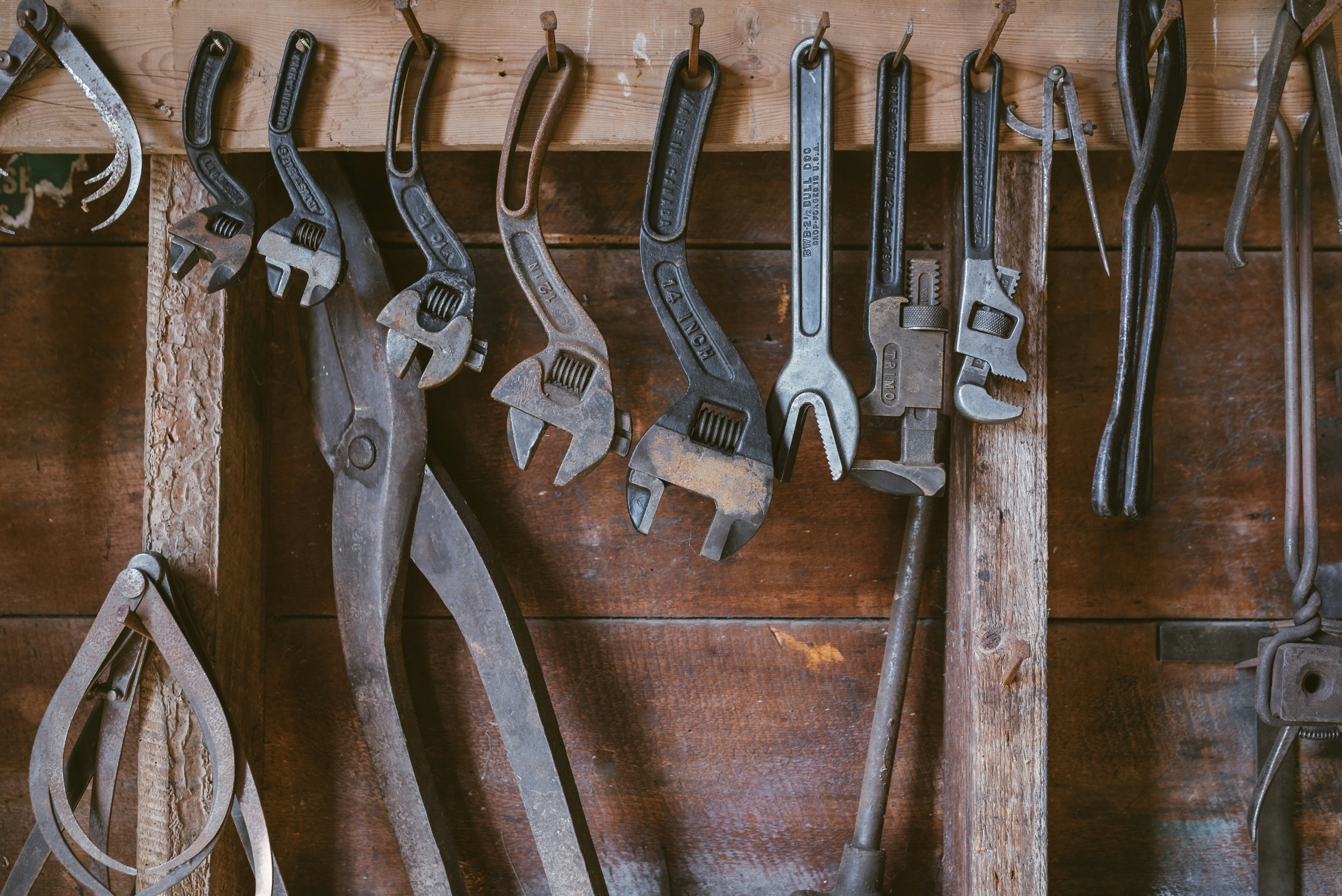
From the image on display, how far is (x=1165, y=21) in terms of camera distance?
795 mm

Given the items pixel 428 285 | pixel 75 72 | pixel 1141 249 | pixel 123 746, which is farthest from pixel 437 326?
pixel 1141 249

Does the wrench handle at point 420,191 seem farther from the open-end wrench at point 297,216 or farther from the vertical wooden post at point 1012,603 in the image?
the vertical wooden post at point 1012,603

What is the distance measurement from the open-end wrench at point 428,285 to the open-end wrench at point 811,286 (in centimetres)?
32

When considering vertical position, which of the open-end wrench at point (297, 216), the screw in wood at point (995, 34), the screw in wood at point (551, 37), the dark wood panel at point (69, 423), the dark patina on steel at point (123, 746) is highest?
the screw in wood at point (995, 34)

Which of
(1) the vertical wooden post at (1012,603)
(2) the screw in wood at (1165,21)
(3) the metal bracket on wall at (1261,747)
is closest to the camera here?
(2) the screw in wood at (1165,21)

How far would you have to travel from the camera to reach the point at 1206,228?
3.44 ft

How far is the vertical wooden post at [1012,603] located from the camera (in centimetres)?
88

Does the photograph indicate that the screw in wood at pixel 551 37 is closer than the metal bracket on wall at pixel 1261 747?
Yes

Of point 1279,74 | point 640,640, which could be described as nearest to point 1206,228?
point 1279,74

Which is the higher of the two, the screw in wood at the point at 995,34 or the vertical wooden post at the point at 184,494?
the screw in wood at the point at 995,34

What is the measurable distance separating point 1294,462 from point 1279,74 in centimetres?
40

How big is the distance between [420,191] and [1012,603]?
2.51 feet

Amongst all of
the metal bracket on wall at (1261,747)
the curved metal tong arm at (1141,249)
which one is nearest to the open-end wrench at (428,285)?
the curved metal tong arm at (1141,249)

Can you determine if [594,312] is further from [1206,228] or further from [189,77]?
[1206,228]
